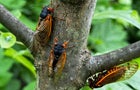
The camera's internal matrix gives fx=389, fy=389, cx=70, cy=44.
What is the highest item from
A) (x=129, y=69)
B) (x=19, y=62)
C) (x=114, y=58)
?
(x=114, y=58)

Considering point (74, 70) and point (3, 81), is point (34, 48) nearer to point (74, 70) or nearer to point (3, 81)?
point (74, 70)

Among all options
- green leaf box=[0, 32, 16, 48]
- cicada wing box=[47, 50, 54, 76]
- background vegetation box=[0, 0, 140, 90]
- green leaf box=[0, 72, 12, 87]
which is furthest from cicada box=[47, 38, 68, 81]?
green leaf box=[0, 72, 12, 87]

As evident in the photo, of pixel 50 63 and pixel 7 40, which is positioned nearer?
pixel 50 63

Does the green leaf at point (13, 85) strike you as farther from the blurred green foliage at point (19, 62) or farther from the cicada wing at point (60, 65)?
the cicada wing at point (60, 65)

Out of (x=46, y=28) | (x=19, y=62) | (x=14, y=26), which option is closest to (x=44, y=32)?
(x=46, y=28)

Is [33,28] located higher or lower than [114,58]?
lower

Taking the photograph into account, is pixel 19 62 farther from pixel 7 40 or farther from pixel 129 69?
pixel 129 69

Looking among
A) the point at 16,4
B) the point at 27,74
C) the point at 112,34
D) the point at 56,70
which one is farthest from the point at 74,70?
the point at 112,34
